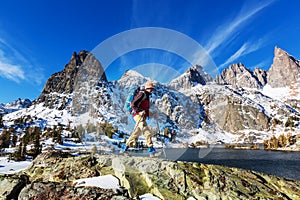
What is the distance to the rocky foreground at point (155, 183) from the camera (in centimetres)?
772

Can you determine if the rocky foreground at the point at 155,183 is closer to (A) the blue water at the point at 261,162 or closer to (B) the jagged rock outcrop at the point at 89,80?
(A) the blue water at the point at 261,162

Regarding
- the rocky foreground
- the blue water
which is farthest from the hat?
the blue water

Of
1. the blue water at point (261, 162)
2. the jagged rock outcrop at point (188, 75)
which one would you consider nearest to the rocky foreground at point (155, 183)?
the blue water at point (261, 162)

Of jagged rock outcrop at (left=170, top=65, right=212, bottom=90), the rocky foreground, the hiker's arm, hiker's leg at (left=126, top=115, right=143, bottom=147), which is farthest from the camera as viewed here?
jagged rock outcrop at (left=170, top=65, right=212, bottom=90)

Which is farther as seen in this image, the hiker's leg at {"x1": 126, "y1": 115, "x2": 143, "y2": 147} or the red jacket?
the hiker's leg at {"x1": 126, "y1": 115, "x2": 143, "y2": 147}

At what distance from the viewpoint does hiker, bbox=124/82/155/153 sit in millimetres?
9461

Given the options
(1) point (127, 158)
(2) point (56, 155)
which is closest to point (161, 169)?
(1) point (127, 158)

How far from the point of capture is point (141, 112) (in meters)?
9.48

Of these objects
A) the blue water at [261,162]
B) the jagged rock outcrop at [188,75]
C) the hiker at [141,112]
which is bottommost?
the blue water at [261,162]

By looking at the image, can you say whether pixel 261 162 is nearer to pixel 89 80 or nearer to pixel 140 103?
pixel 89 80

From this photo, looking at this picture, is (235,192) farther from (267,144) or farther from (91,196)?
(267,144)

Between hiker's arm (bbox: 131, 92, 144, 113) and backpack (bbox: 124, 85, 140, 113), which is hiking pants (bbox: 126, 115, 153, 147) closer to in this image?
hiker's arm (bbox: 131, 92, 144, 113)

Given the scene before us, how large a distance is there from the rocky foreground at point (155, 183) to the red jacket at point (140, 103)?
2.41 metres

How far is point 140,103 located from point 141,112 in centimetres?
44
